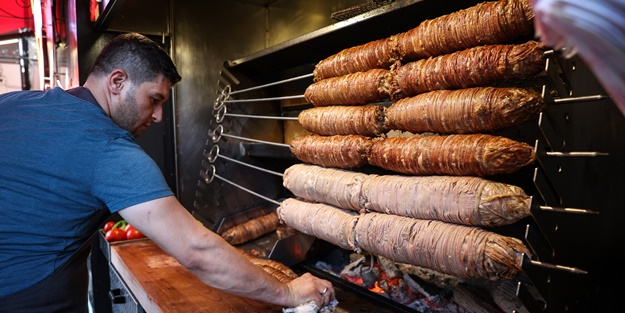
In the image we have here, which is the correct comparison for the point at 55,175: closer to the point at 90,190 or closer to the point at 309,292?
the point at 90,190

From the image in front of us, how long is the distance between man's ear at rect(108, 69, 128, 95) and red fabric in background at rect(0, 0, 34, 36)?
7.27 metres

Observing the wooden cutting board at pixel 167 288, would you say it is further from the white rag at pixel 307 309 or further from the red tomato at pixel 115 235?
the red tomato at pixel 115 235

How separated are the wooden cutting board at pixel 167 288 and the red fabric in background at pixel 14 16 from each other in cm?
656

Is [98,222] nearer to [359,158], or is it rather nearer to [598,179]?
[359,158]

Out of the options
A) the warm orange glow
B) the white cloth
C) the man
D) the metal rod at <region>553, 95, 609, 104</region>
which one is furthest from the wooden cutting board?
the white cloth

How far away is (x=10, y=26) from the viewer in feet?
25.2

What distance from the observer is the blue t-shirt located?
5.62ft

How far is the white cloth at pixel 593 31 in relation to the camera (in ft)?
1.16

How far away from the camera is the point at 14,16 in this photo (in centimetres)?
750

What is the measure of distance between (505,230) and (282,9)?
4.08m

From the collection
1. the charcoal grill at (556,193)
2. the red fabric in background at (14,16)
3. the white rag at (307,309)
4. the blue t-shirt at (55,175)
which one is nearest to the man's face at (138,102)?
the blue t-shirt at (55,175)

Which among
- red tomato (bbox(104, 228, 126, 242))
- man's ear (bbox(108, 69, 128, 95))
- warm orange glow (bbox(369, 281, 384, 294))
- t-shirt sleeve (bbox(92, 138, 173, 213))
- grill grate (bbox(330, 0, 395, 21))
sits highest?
grill grate (bbox(330, 0, 395, 21))

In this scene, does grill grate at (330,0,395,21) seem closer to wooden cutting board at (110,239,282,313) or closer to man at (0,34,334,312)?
man at (0,34,334,312)

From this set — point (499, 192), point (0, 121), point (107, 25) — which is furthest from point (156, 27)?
point (499, 192)
